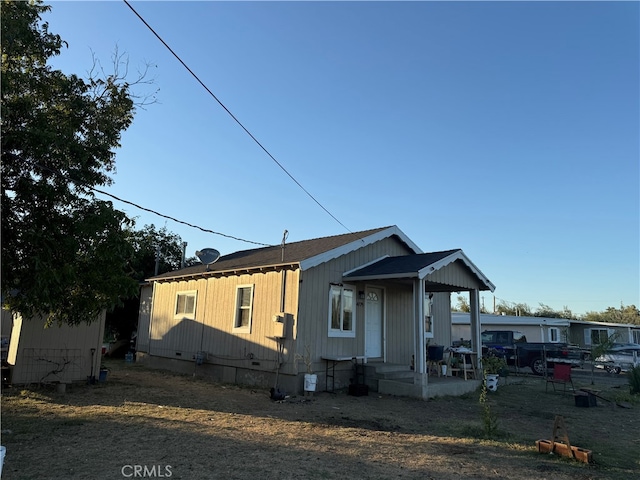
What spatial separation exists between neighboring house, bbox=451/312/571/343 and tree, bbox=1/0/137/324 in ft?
75.4

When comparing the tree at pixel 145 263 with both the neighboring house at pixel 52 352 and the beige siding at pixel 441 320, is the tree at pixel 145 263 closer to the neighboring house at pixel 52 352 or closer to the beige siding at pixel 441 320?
the neighboring house at pixel 52 352

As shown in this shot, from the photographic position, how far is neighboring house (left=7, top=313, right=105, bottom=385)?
9.84 metres

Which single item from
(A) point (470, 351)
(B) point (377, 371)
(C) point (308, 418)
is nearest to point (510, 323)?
(A) point (470, 351)

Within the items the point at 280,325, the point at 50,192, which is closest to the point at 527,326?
the point at 280,325

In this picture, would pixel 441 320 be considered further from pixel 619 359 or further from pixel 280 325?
pixel 619 359

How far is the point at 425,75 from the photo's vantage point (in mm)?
12305

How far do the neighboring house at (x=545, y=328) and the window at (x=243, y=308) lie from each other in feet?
58.3

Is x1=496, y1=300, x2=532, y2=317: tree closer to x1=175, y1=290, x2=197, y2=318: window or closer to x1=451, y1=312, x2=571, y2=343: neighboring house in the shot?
x1=451, y1=312, x2=571, y2=343: neighboring house

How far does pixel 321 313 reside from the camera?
1118 centimetres

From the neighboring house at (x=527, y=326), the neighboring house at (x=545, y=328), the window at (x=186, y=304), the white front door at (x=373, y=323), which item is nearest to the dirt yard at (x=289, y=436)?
the white front door at (x=373, y=323)

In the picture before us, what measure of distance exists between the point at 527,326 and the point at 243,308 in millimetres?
21598

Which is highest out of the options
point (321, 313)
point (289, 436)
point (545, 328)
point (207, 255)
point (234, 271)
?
point (207, 255)

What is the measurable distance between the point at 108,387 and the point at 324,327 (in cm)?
534

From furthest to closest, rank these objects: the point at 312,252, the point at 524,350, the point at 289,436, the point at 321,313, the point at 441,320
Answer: the point at 524,350
the point at 441,320
the point at 312,252
the point at 321,313
the point at 289,436
